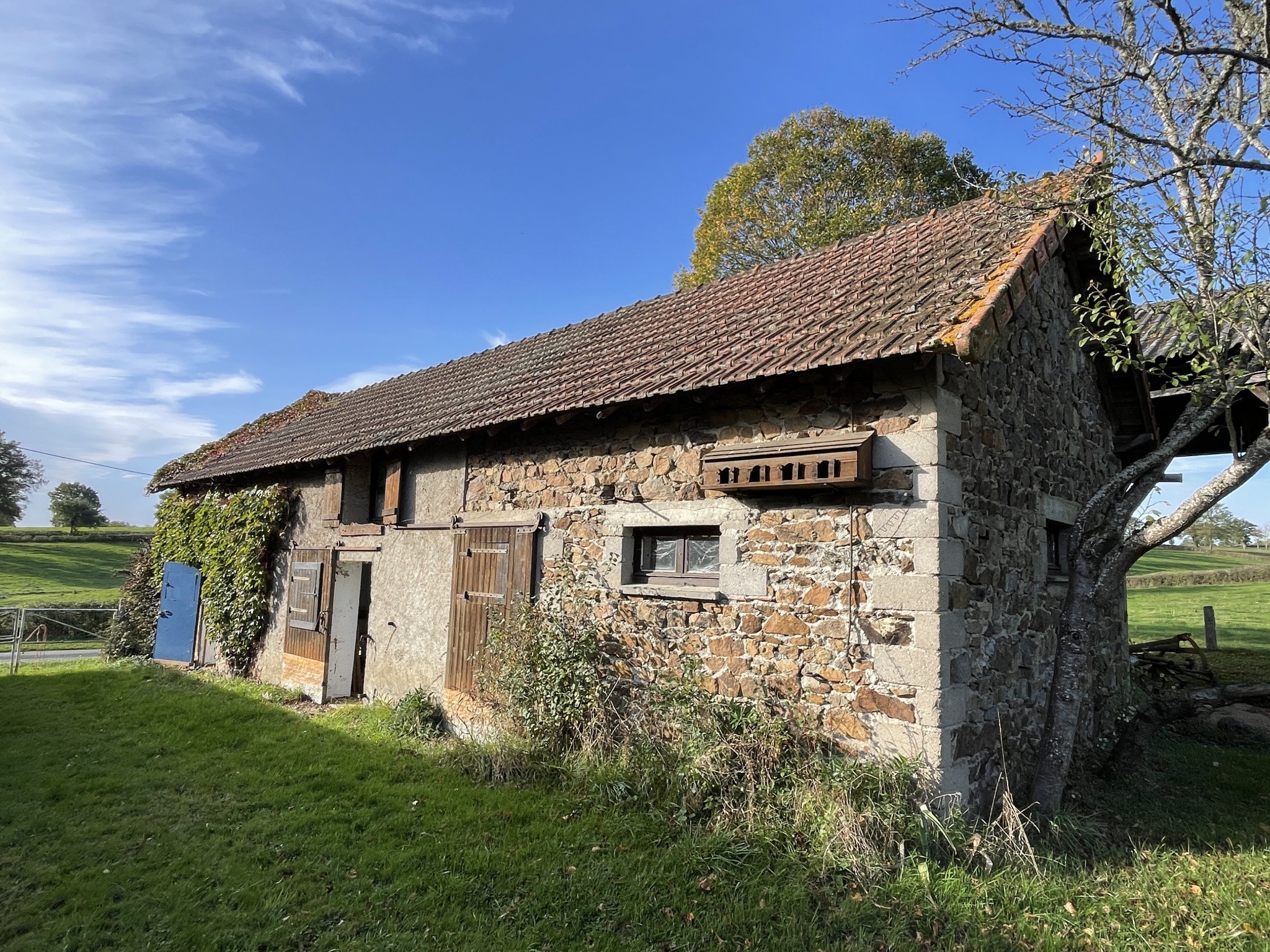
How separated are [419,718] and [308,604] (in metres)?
3.40

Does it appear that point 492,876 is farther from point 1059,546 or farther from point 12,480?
point 12,480

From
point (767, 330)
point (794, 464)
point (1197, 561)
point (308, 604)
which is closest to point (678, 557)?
point (794, 464)

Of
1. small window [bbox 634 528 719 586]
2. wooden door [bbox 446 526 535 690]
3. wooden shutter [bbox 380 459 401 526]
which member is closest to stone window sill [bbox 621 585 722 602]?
small window [bbox 634 528 719 586]

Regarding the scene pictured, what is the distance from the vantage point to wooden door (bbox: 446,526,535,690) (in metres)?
7.12

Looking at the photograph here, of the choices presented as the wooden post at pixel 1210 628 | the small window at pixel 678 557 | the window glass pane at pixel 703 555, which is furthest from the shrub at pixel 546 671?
the wooden post at pixel 1210 628

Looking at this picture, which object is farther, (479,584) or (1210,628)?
(1210,628)

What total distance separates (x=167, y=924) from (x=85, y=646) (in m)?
16.2

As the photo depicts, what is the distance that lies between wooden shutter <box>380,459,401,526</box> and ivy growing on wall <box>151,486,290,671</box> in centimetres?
274

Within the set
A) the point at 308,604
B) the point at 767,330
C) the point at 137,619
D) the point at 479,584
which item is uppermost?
the point at 767,330

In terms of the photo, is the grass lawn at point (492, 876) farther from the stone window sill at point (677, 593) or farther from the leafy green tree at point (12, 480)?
the leafy green tree at point (12, 480)

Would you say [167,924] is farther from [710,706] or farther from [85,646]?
[85,646]

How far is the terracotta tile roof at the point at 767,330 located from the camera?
5.03m

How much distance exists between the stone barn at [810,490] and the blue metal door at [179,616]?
427 cm

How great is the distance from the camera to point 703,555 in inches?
235
